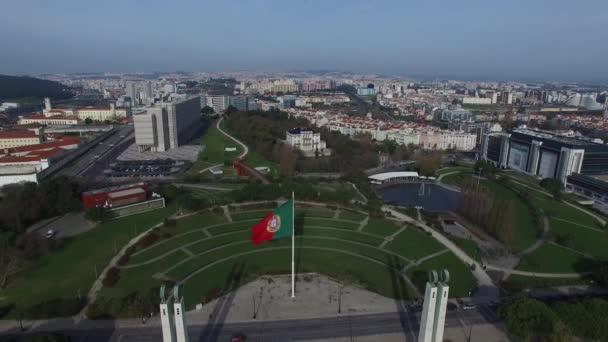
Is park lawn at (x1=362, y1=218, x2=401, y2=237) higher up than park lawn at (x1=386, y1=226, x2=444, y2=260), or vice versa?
park lawn at (x1=362, y1=218, x2=401, y2=237)

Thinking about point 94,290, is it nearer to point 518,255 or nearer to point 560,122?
point 518,255

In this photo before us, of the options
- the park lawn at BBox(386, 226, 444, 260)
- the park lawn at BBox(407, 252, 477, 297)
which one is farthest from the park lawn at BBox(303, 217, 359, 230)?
the park lawn at BBox(407, 252, 477, 297)

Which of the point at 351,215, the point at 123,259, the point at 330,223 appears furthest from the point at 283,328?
the point at 351,215

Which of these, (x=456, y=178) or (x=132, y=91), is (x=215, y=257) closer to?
(x=456, y=178)

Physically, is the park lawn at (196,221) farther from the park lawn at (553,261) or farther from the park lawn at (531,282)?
the park lawn at (553,261)

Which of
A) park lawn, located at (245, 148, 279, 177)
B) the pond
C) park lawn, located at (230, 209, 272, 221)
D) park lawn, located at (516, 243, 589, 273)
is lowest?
the pond

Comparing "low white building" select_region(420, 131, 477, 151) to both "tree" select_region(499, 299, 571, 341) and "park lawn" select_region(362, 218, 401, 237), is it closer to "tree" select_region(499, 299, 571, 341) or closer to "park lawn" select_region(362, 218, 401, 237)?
"park lawn" select_region(362, 218, 401, 237)
